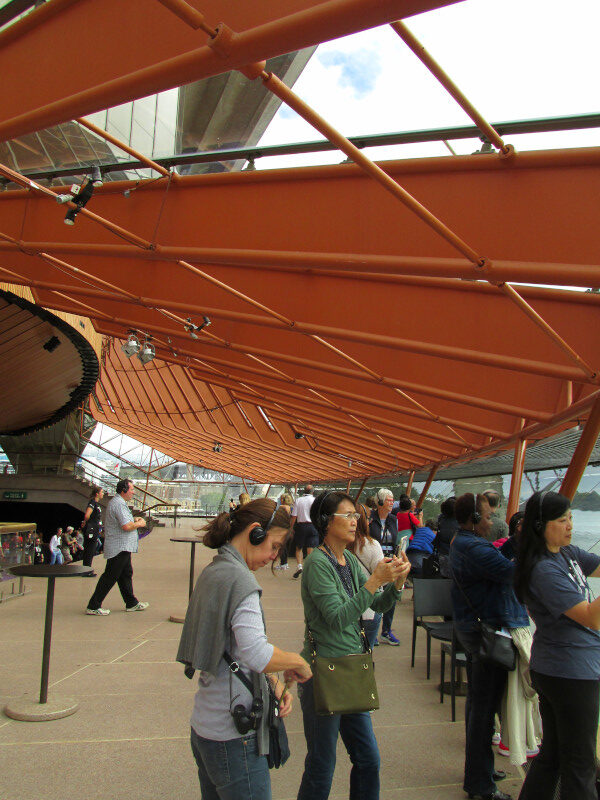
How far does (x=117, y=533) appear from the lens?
9.30m

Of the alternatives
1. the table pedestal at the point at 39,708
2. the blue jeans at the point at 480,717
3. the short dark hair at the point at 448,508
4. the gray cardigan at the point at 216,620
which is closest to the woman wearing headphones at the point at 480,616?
the blue jeans at the point at 480,717

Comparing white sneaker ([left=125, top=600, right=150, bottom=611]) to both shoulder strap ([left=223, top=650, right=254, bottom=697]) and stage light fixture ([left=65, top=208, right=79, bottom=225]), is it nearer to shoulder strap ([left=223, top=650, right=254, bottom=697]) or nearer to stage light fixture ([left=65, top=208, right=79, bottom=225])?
stage light fixture ([left=65, top=208, right=79, bottom=225])

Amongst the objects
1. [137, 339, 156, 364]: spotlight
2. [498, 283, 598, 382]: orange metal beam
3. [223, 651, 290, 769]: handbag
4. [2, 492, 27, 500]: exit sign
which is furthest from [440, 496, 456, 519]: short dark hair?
[2, 492, 27, 500]: exit sign

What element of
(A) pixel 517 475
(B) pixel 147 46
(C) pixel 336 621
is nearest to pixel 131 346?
(A) pixel 517 475

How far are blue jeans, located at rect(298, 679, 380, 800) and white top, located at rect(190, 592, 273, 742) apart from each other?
0.91 meters

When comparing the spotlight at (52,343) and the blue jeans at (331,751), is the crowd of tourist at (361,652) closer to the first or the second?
the blue jeans at (331,751)

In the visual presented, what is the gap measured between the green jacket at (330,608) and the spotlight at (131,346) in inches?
432

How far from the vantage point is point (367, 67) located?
5105 millimetres

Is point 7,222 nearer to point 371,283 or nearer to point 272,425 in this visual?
point 371,283

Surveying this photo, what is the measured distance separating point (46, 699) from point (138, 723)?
90 cm

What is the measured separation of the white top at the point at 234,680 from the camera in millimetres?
2566

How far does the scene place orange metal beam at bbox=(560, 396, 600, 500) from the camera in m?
7.13

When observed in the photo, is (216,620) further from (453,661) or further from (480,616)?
(453,661)

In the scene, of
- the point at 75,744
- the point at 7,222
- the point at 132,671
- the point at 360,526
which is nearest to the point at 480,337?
the point at 360,526
